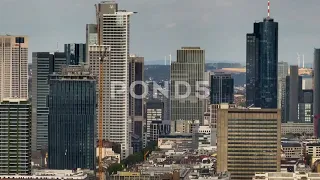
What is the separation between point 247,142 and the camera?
167 feet

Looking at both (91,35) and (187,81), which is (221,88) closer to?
(187,81)

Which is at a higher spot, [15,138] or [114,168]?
[15,138]

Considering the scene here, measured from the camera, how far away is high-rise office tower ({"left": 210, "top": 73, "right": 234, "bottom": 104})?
8212cm

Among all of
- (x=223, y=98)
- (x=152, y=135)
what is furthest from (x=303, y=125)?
(x=152, y=135)

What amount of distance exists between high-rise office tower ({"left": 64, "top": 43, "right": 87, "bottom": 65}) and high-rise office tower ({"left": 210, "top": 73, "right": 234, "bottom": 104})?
11643 mm

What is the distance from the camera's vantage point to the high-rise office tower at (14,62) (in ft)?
241

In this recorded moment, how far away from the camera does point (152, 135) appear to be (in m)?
73.8

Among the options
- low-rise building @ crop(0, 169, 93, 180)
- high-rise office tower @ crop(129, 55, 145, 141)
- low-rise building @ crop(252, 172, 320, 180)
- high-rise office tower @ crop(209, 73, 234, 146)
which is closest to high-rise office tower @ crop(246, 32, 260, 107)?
high-rise office tower @ crop(209, 73, 234, 146)

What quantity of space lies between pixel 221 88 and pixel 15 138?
34.8 m

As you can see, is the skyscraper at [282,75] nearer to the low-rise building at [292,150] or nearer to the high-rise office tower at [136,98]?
the high-rise office tower at [136,98]

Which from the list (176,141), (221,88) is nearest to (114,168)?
(176,141)

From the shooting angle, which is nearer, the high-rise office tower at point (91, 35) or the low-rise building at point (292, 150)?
the low-rise building at point (292, 150)

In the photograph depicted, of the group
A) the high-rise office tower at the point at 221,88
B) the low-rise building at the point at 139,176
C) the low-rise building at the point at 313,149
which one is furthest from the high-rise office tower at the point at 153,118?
the low-rise building at the point at 139,176

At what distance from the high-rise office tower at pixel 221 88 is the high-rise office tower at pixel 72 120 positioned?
73.4ft
